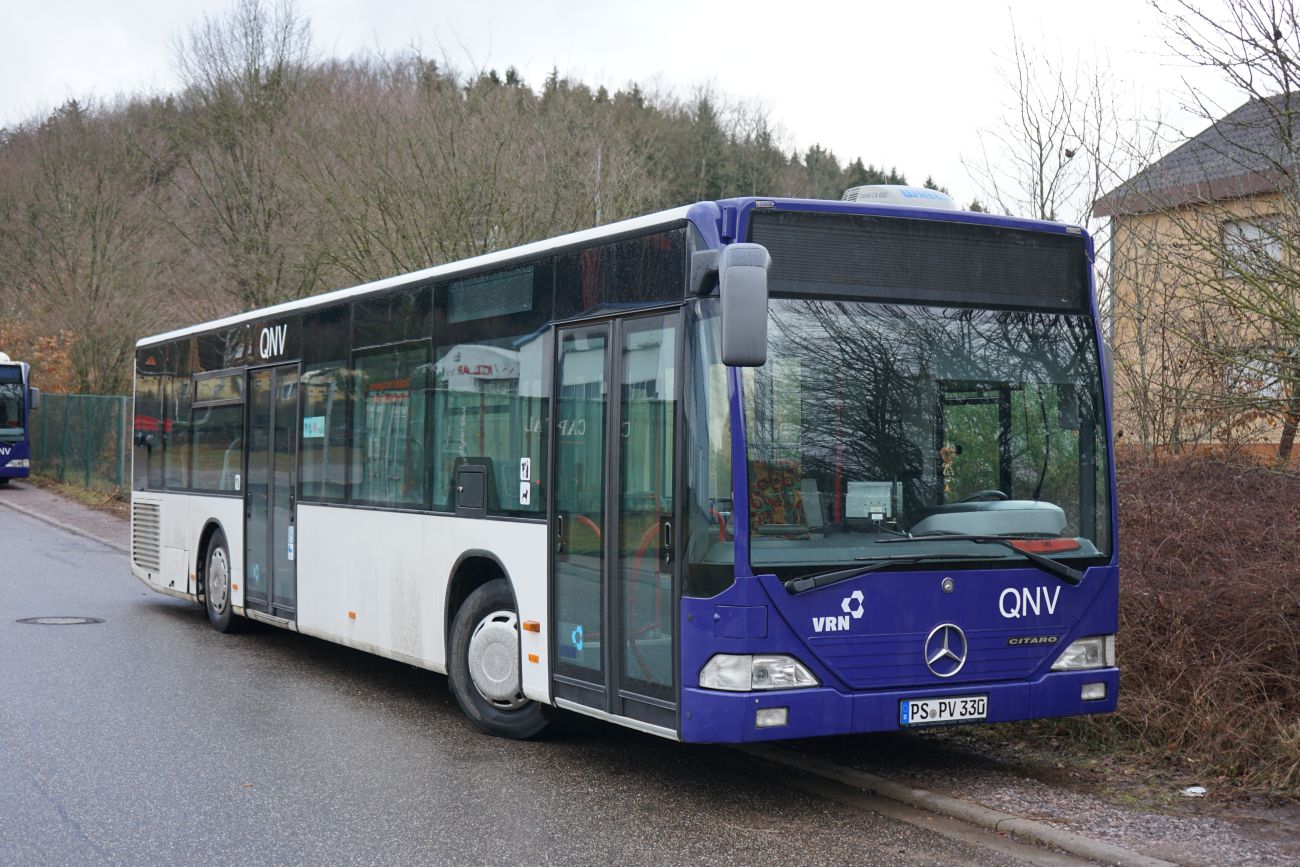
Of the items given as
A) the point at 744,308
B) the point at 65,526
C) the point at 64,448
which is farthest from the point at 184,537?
the point at 64,448

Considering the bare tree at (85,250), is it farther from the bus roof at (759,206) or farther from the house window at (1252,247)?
the house window at (1252,247)

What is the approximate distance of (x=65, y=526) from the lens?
2662 centimetres

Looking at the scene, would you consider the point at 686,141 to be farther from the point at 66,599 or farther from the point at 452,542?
the point at 452,542

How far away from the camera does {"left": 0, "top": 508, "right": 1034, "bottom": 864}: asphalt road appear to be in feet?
19.6

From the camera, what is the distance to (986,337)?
6.95 m

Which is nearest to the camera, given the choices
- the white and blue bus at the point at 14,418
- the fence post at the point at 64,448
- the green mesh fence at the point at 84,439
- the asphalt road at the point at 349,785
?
the asphalt road at the point at 349,785

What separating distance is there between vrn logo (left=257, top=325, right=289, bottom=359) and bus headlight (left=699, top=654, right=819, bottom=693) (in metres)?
6.35

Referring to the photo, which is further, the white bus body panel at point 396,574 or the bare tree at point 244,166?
the bare tree at point 244,166

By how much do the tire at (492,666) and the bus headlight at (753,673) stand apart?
1.92m

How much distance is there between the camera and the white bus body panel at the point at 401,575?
7.87 metres

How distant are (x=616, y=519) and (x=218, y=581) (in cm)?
721

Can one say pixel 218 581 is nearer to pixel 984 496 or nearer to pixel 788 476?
pixel 788 476

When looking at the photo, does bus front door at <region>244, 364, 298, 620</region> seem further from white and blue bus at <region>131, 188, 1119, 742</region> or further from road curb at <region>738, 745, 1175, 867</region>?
road curb at <region>738, 745, 1175, 867</region>

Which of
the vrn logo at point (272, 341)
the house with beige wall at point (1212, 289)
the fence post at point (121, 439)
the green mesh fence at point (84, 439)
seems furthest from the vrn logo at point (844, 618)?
the fence post at point (121, 439)
